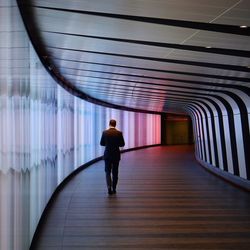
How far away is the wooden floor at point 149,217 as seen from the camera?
6457 mm

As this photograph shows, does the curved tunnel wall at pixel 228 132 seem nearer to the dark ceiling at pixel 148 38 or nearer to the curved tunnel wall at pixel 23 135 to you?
the dark ceiling at pixel 148 38

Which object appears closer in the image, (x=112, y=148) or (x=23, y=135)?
(x=23, y=135)

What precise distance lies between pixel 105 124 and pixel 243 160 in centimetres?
1276

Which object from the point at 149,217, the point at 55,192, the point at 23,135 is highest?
the point at 23,135

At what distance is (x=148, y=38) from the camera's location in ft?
22.2

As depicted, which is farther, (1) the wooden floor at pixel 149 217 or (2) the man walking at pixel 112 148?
(2) the man walking at pixel 112 148

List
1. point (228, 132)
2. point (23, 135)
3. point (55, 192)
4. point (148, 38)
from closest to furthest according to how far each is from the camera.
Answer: point (23, 135) < point (148, 38) < point (55, 192) < point (228, 132)

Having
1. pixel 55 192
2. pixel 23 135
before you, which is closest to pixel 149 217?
pixel 55 192

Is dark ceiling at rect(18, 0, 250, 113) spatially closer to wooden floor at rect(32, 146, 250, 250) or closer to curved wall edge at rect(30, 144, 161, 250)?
wooden floor at rect(32, 146, 250, 250)

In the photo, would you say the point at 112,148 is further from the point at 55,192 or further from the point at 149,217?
the point at 149,217

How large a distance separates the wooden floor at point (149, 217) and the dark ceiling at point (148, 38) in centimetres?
278

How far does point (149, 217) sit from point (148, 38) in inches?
130

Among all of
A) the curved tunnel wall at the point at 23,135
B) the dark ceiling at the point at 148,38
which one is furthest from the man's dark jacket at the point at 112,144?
the dark ceiling at the point at 148,38

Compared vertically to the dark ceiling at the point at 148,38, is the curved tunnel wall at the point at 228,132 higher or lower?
lower
